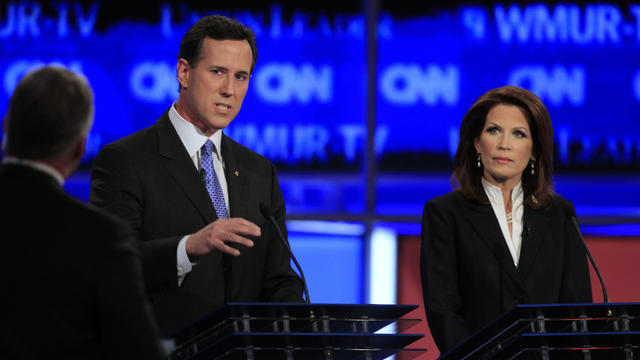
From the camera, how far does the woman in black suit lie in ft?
8.05

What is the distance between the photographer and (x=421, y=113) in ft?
16.8

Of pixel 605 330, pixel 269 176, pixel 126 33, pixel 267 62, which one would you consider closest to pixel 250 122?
pixel 267 62

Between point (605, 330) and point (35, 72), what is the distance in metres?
1.17

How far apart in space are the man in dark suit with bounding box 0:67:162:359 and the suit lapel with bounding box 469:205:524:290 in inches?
49.7

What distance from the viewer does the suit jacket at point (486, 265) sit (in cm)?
245

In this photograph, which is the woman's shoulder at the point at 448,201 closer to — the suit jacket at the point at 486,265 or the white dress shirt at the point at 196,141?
the suit jacket at the point at 486,265

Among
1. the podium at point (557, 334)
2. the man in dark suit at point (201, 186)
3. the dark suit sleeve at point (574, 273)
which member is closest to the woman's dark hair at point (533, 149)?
the dark suit sleeve at point (574, 273)

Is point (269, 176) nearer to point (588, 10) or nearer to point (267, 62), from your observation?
point (267, 62)

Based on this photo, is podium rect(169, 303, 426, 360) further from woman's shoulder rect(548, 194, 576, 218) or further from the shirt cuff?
woman's shoulder rect(548, 194, 576, 218)

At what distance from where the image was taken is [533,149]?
265 centimetres

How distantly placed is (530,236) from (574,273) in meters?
0.16

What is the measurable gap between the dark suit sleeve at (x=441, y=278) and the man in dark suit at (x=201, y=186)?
36cm

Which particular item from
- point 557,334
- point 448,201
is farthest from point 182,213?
point 557,334

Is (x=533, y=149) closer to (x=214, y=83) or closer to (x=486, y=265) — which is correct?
(x=486, y=265)
